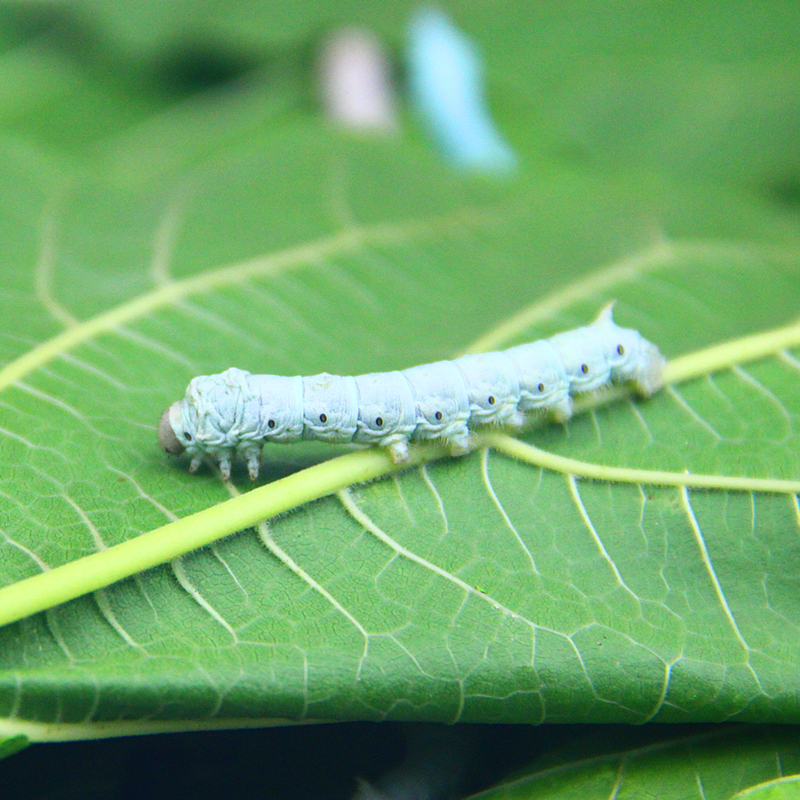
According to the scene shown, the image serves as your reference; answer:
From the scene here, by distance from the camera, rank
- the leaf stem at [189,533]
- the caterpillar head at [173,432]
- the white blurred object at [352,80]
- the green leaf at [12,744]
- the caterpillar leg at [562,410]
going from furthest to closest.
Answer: the white blurred object at [352,80], the caterpillar leg at [562,410], the caterpillar head at [173,432], the leaf stem at [189,533], the green leaf at [12,744]

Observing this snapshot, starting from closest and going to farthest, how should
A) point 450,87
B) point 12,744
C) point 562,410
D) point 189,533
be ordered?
point 12,744 < point 189,533 < point 562,410 < point 450,87

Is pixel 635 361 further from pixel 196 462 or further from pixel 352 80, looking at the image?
pixel 352 80

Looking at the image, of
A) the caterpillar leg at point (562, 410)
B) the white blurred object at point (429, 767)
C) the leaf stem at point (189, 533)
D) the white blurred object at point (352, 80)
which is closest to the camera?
the leaf stem at point (189, 533)

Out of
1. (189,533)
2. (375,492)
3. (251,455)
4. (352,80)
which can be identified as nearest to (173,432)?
(251,455)

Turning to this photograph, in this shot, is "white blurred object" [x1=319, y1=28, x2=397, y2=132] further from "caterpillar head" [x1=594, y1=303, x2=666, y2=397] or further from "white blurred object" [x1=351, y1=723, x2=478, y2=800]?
"white blurred object" [x1=351, y1=723, x2=478, y2=800]

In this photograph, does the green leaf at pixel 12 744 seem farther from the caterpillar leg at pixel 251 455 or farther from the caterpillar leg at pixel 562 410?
the caterpillar leg at pixel 562 410

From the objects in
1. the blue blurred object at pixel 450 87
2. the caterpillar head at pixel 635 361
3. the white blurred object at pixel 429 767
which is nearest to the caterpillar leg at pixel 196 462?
the white blurred object at pixel 429 767

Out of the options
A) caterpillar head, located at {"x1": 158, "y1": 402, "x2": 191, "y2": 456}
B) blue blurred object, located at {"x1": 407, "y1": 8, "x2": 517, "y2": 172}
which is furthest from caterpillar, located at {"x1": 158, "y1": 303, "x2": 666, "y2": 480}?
blue blurred object, located at {"x1": 407, "y1": 8, "x2": 517, "y2": 172}
